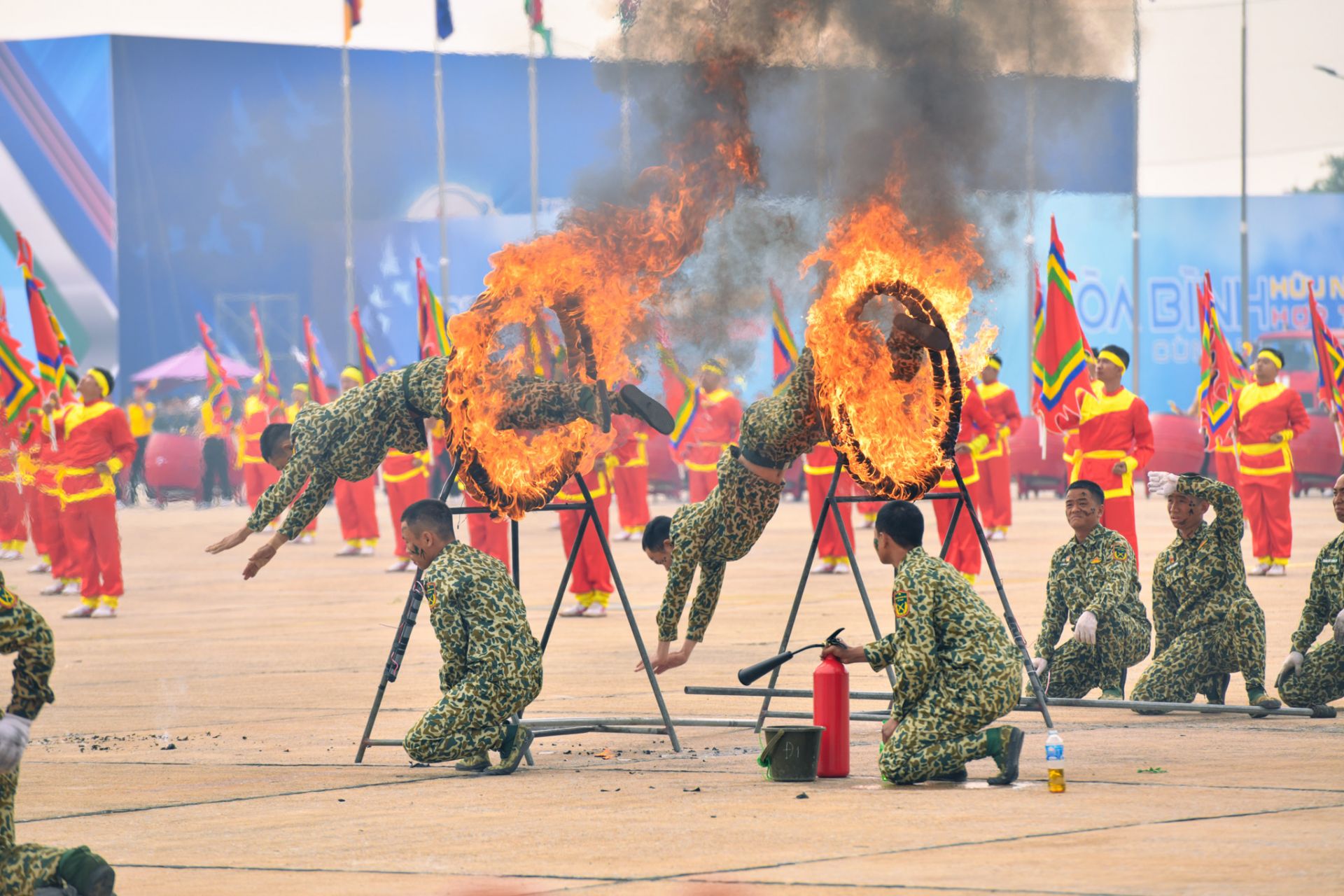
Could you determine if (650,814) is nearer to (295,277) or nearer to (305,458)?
(305,458)

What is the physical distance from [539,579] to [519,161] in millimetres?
22946

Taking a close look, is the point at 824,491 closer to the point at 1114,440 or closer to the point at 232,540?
the point at 1114,440

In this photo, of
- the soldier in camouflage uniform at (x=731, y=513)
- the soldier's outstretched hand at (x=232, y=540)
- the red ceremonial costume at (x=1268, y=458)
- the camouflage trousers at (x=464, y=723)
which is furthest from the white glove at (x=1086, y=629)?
the red ceremonial costume at (x=1268, y=458)

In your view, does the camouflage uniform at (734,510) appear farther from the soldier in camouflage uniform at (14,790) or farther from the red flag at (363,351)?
the red flag at (363,351)

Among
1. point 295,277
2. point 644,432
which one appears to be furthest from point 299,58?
point 644,432

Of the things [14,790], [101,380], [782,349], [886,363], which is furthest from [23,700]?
[782,349]

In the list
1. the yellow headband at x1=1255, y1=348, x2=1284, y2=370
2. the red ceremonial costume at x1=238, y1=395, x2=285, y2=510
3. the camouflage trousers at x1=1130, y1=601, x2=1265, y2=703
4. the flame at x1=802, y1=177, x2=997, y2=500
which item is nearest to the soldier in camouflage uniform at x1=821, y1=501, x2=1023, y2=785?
the flame at x1=802, y1=177, x2=997, y2=500

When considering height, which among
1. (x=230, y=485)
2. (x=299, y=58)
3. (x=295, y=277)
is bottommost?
(x=230, y=485)

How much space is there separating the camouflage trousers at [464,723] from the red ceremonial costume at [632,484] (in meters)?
12.1

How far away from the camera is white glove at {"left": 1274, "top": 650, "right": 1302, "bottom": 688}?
9.02 metres

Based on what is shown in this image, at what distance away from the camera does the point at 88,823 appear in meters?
6.82

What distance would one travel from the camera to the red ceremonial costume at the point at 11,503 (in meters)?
19.4

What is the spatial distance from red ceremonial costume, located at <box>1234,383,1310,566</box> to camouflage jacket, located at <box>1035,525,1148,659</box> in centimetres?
791

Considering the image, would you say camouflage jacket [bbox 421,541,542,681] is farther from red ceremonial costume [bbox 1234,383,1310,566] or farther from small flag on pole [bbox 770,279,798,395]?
red ceremonial costume [bbox 1234,383,1310,566]
